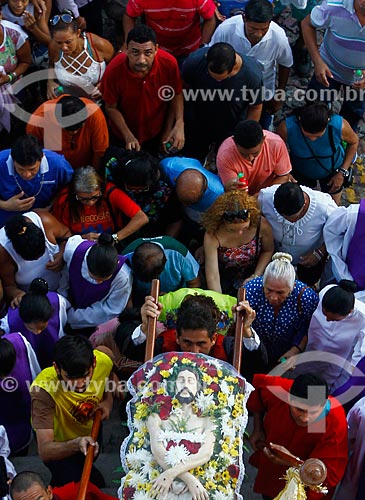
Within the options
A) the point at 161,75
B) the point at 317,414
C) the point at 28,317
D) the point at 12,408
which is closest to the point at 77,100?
the point at 161,75

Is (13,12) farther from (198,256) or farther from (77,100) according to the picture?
(198,256)

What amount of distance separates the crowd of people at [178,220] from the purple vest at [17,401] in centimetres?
1

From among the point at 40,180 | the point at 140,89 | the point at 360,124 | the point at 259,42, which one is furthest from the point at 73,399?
the point at 360,124

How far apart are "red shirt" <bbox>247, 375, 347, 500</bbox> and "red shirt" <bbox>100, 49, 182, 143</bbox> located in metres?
2.70

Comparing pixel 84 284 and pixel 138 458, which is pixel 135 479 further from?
pixel 84 284

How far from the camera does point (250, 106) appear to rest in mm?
6930

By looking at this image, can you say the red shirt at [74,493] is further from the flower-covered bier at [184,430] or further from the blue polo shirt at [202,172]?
the blue polo shirt at [202,172]

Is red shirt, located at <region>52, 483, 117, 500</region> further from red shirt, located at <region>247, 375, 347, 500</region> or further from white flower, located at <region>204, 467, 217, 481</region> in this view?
red shirt, located at <region>247, 375, 347, 500</region>

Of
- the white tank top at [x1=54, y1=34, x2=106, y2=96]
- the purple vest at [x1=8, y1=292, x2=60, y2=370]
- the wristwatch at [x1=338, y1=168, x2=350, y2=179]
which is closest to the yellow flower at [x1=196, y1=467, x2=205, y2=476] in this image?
the purple vest at [x1=8, y1=292, x2=60, y2=370]

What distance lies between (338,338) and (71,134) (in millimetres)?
2518

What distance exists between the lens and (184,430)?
14.5 ft

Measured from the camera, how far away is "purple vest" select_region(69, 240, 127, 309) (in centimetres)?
596

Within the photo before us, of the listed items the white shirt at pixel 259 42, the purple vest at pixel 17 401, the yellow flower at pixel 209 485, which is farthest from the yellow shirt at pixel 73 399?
the white shirt at pixel 259 42

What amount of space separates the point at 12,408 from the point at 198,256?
1.82 m
